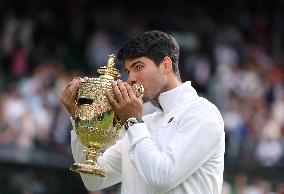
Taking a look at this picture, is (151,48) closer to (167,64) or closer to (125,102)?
(167,64)

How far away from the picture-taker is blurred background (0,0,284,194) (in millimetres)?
12719

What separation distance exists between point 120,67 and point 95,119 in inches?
390

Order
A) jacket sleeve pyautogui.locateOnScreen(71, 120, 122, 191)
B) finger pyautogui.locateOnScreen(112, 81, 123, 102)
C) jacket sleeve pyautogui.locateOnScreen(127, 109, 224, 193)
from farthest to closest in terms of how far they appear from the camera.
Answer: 1. jacket sleeve pyautogui.locateOnScreen(71, 120, 122, 191)
2. finger pyautogui.locateOnScreen(112, 81, 123, 102)
3. jacket sleeve pyautogui.locateOnScreen(127, 109, 224, 193)

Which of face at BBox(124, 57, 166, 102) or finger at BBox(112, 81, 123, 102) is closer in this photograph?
finger at BBox(112, 81, 123, 102)

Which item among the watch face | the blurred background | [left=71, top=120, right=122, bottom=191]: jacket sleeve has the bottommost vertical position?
the blurred background

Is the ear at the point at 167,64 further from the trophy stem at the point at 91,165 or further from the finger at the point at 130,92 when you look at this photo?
the trophy stem at the point at 91,165

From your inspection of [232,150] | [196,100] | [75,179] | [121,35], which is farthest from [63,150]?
[196,100]

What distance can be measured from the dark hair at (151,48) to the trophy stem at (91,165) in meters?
0.51

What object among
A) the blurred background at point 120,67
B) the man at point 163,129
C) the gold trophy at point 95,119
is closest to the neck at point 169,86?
the man at point 163,129

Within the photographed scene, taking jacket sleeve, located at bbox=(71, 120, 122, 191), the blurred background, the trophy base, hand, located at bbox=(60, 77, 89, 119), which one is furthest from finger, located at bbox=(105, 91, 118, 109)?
the blurred background

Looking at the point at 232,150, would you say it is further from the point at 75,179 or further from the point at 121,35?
the point at 121,35

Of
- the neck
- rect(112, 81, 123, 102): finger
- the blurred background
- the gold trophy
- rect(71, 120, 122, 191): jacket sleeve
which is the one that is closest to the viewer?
rect(112, 81, 123, 102): finger

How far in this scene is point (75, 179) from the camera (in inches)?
497

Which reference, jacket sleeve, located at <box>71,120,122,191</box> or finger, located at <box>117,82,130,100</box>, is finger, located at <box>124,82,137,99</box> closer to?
finger, located at <box>117,82,130,100</box>
